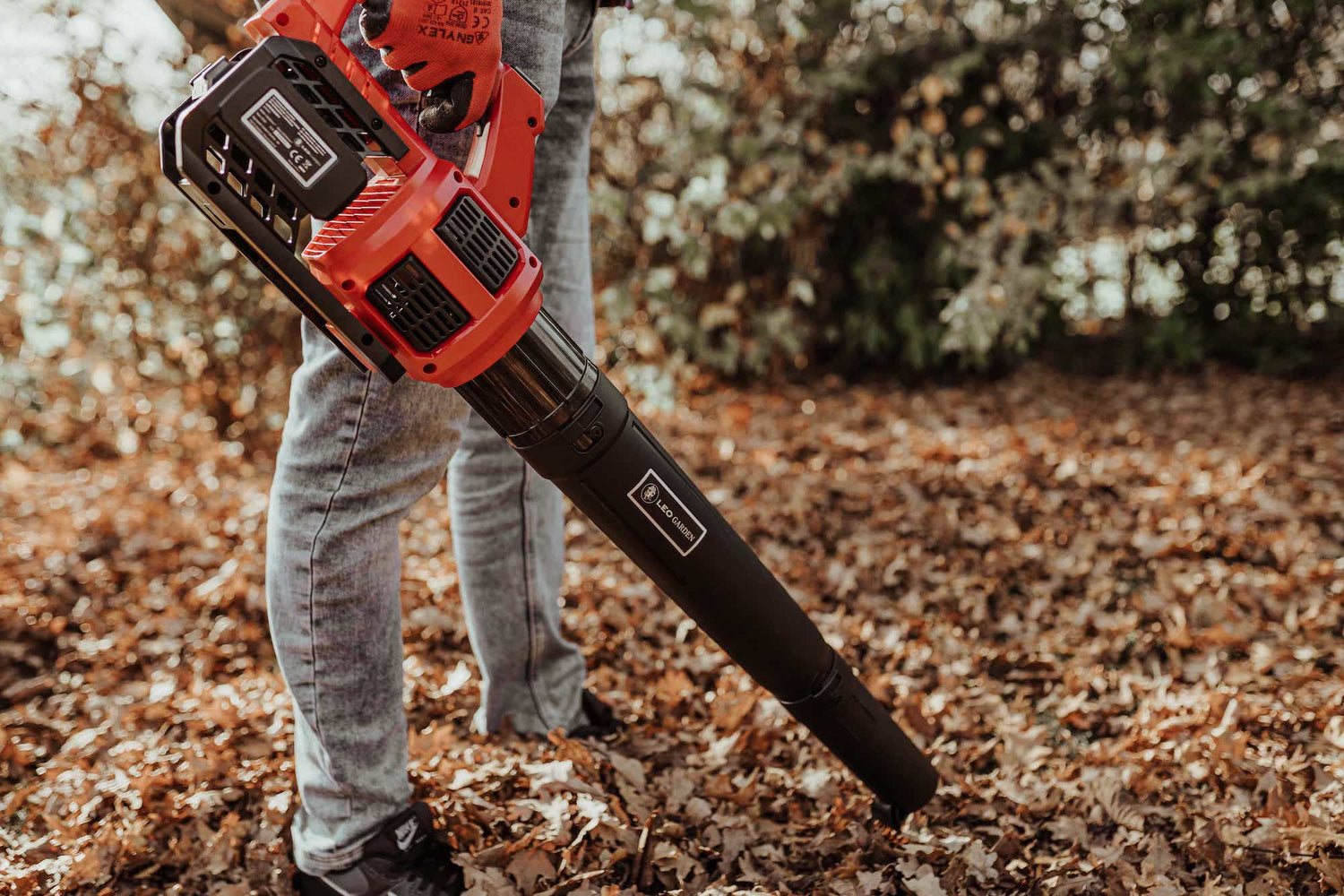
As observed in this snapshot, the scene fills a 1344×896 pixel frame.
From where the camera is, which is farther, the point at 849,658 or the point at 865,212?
the point at 865,212

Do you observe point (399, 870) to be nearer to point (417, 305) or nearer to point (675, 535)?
point (675, 535)

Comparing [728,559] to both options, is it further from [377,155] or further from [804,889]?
[377,155]

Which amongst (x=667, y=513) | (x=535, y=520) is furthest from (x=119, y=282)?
(x=667, y=513)

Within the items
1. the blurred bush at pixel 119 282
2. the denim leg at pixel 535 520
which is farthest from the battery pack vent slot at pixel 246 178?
the blurred bush at pixel 119 282

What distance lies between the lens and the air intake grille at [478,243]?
3.86 ft

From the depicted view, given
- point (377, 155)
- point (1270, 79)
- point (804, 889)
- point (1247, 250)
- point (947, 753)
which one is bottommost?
point (1247, 250)

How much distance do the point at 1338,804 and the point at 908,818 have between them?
0.81 m

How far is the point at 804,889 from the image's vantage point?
5.29 feet

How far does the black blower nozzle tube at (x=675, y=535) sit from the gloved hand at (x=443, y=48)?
297 millimetres

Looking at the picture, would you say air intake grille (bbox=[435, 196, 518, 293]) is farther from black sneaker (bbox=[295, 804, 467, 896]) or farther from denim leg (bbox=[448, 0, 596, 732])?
black sneaker (bbox=[295, 804, 467, 896])

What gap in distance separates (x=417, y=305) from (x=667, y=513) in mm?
468

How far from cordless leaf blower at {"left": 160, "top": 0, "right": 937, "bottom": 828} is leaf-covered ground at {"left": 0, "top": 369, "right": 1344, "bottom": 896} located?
0.58 m

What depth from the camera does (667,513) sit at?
4.53ft

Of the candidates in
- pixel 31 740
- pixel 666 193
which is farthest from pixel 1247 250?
pixel 31 740
